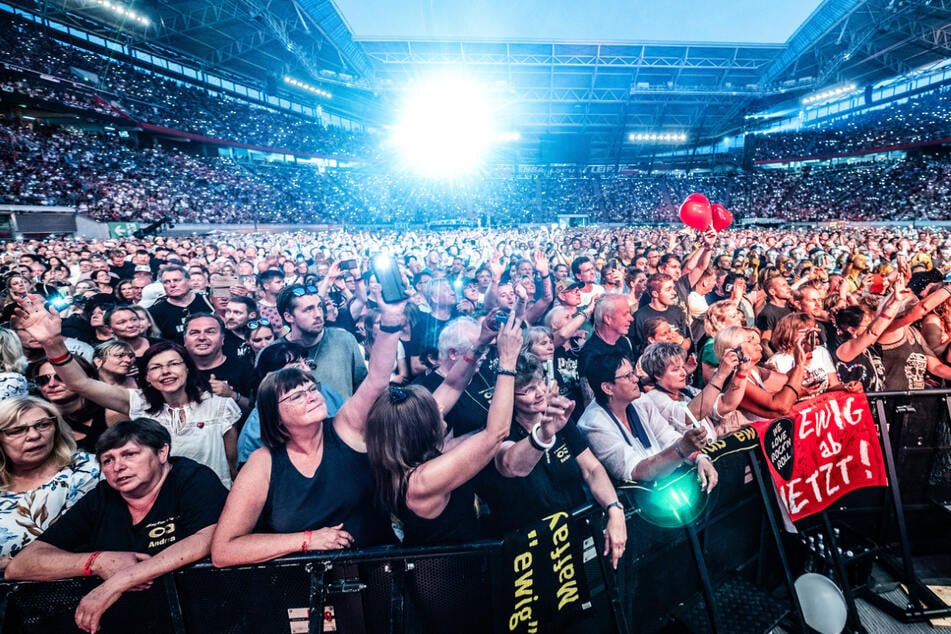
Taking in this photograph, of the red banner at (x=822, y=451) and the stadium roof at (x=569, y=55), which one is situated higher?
the stadium roof at (x=569, y=55)

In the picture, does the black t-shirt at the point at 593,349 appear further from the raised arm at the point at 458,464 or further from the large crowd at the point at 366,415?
the raised arm at the point at 458,464

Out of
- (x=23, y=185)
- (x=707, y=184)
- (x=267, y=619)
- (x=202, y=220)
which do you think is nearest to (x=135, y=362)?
(x=267, y=619)

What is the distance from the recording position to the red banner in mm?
2662

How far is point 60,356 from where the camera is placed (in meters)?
2.66

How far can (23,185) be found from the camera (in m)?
19.6

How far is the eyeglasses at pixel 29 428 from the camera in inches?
83.2

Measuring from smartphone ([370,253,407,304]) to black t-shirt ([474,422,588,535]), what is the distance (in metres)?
0.97

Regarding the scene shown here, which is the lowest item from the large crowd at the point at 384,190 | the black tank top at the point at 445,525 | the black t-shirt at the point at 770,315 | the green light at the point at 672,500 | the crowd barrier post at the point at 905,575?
the crowd barrier post at the point at 905,575

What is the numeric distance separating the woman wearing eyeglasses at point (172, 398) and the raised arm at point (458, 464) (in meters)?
1.56

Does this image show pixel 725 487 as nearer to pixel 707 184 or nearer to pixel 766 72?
pixel 766 72

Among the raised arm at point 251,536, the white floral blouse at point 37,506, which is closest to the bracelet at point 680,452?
the raised arm at point 251,536

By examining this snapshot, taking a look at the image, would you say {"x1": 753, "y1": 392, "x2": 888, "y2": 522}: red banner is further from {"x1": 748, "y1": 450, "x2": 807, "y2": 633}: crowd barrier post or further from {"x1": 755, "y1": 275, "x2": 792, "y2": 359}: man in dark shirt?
{"x1": 755, "y1": 275, "x2": 792, "y2": 359}: man in dark shirt

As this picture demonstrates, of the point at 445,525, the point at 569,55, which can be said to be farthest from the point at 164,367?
the point at 569,55

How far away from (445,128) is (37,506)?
131 feet
